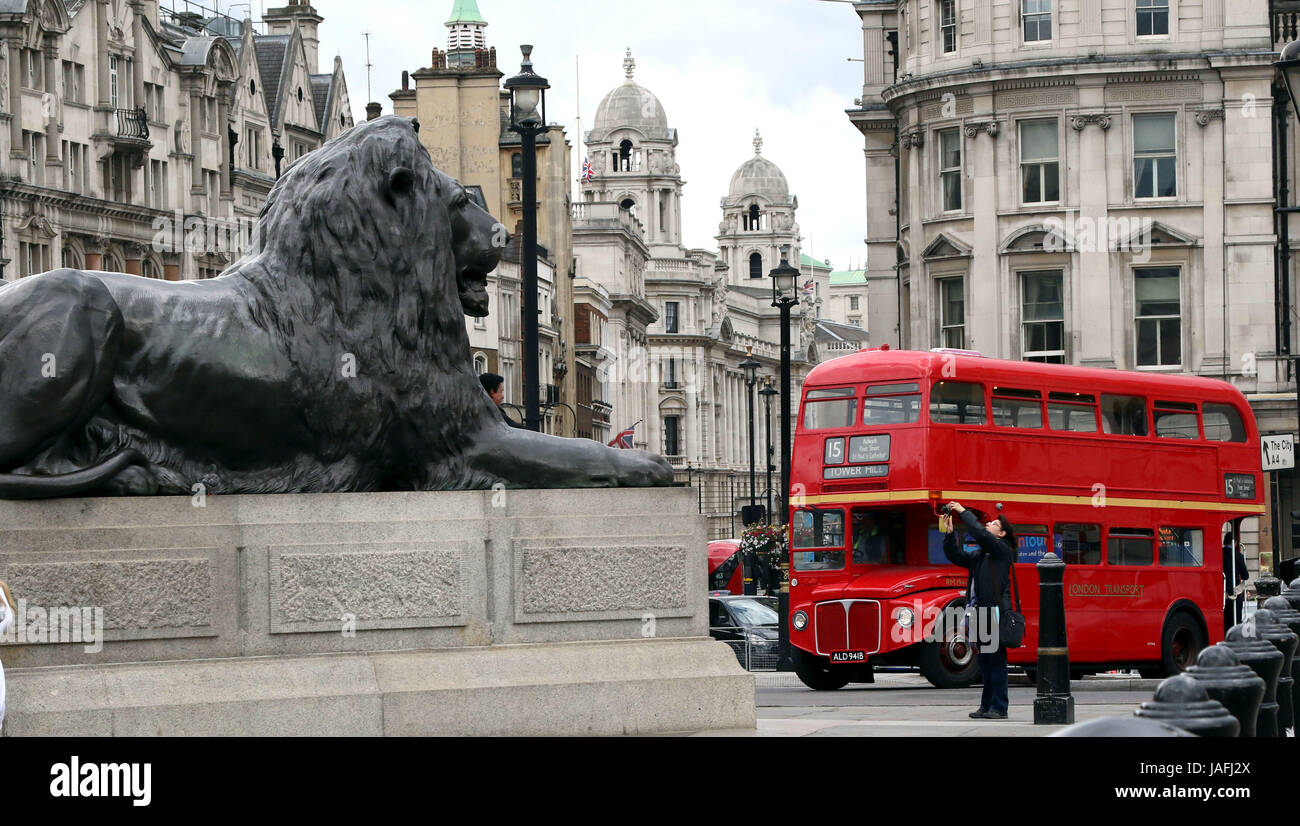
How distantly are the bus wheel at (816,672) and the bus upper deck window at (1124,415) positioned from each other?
13.1 feet

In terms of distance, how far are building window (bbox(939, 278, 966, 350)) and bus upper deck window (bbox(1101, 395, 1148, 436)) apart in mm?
23435

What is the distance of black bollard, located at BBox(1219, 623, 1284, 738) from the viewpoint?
7203 millimetres

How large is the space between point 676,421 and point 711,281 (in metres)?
18.8

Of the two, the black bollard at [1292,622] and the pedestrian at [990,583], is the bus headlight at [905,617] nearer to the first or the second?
the pedestrian at [990,583]

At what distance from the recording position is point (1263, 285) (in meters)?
43.9

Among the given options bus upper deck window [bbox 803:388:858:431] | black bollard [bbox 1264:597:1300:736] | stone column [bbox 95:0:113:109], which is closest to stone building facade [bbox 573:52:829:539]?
stone column [bbox 95:0:113:109]

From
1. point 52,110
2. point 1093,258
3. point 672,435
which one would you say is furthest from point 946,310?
point 672,435

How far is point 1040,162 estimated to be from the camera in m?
45.1

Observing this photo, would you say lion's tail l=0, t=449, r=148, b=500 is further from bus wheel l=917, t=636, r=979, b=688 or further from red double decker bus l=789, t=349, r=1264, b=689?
bus wheel l=917, t=636, r=979, b=688

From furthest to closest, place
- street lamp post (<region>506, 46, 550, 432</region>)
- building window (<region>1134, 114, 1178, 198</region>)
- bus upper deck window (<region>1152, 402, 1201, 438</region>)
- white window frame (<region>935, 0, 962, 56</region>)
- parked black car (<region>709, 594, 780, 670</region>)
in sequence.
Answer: white window frame (<region>935, 0, 962, 56</region>), building window (<region>1134, 114, 1178, 198</region>), parked black car (<region>709, 594, 780, 670</region>), bus upper deck window (<region>1152, 402, 1201, 438</region>), street lamp post (<region>506, 46, 550, 432</region>)

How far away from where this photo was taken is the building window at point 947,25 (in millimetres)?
46375

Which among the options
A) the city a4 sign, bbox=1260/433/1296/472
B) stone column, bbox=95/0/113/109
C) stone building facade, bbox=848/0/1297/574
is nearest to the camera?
the city a4 sign, bbox=1260/433/1296/472

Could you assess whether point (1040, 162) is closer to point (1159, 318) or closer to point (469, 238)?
point (1159, 318)

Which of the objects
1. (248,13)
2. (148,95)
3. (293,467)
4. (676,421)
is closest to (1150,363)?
(148,95)
